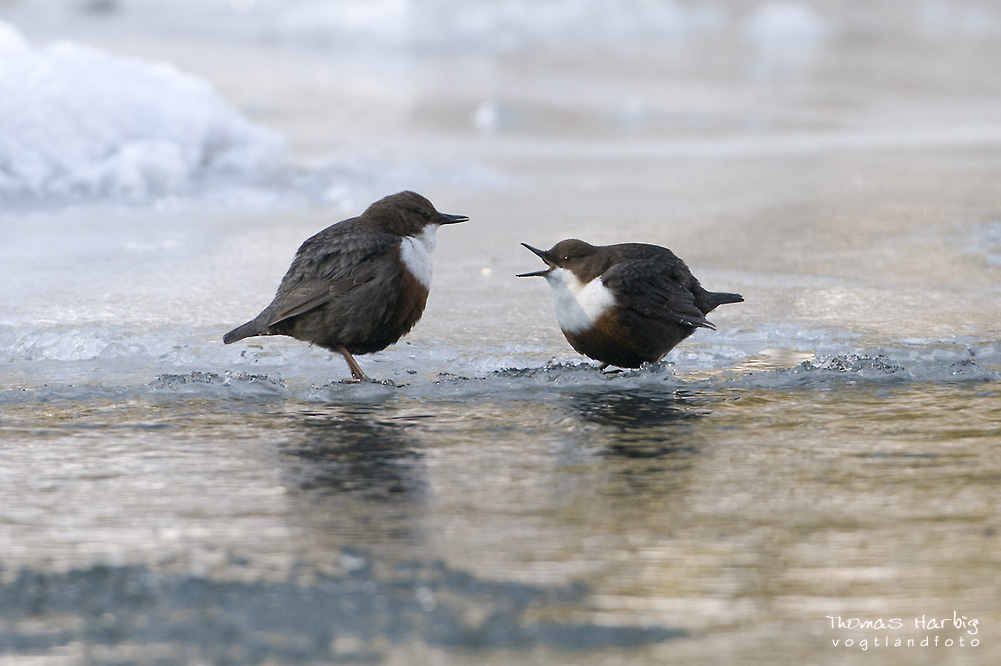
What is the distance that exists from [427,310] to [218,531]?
2.63 m

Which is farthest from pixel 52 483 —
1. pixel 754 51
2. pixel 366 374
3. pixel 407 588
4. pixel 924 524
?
pixel 754 51

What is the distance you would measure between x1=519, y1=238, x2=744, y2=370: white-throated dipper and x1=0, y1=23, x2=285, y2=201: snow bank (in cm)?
416

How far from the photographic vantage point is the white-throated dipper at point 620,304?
13.5ft

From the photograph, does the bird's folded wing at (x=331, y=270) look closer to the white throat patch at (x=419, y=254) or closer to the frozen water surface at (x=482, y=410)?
the white throat patch at (x=419, y=254)

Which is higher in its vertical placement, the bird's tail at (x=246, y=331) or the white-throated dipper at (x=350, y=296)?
the white-throated dipper at (x=350, y=296)

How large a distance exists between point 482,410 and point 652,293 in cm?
83

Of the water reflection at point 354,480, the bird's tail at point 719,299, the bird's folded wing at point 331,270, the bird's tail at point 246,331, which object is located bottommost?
the water reflection at point 354,480

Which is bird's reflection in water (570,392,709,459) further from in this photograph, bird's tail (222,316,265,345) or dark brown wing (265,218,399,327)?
bird's tail (222,316,265,345)

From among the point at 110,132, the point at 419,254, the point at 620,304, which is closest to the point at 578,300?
the point at 620,304

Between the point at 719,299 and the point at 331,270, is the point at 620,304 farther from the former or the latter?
the point at 331,270

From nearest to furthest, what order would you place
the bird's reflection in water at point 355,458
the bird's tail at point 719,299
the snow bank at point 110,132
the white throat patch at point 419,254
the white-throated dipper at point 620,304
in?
the bird's reflection in water at point 355,458, the white-throated dipper at point 620,304, the white throat patch at point 419,254, the bird's tail at point 719,299, the snow bank at point 110,132

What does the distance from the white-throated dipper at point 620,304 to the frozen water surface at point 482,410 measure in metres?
0.10

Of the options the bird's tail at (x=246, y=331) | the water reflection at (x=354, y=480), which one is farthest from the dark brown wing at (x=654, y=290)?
the bird's tail at (x=246, y=331)

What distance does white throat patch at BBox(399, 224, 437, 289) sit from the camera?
4.32 m
